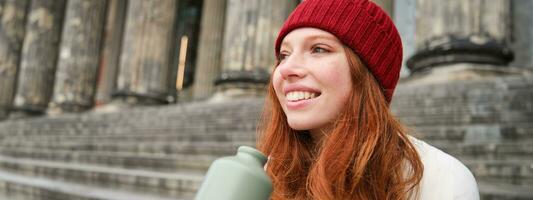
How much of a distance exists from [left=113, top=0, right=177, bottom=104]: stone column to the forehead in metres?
9.78

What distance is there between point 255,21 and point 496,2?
3.95 metres

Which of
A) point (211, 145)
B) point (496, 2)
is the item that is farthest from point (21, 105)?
point (496, 2)

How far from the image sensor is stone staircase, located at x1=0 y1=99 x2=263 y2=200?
4086mm

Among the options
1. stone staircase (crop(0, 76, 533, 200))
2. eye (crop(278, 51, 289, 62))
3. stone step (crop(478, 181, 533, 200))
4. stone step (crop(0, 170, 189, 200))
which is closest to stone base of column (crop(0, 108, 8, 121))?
stone staircase (crop(0, 76, 533, 200))

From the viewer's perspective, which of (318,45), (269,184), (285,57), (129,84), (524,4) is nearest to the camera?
(269,184)

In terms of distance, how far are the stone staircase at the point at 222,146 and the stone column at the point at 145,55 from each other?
114 inches

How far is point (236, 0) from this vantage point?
27.0 ft

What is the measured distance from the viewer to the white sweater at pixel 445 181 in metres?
0.78

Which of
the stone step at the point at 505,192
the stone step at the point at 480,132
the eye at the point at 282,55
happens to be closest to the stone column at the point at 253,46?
the stone step at the point at 480,132

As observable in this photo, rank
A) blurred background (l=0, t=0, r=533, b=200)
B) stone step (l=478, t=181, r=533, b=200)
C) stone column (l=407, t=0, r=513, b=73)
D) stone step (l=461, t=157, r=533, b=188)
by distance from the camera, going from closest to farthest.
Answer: stone step (l=478, t=181, r=533, b=200) → stone step (l=461, t=157, r=533, b=188) → blurred background (l=0, t=0, r=533, b=200) → stone column (l=407, t=0, r=513, b=73)

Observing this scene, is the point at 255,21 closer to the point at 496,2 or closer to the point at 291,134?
the point at 496,2

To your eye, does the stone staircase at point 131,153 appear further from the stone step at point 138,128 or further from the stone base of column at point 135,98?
the stone base of column at point 135,98

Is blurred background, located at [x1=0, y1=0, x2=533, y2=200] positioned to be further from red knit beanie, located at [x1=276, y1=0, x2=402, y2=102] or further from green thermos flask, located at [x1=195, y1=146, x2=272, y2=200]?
green thermos flask, located at [x1=195, y1=146, x2=272, y2=200]

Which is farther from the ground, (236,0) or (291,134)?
(236,0)
